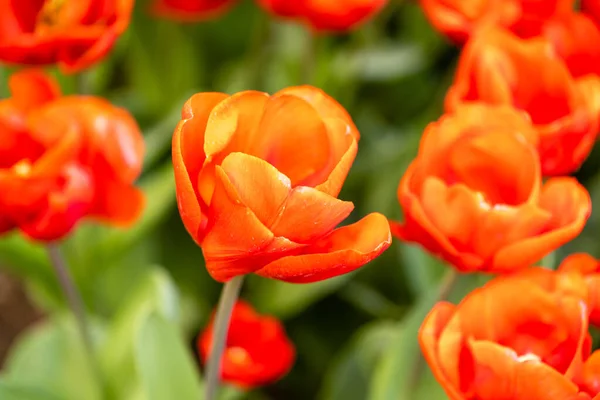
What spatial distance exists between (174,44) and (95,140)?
57 cm

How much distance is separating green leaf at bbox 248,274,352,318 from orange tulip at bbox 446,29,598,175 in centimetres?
32

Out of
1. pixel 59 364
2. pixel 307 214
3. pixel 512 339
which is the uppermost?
pixel 307 214

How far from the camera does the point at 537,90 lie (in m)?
0.49

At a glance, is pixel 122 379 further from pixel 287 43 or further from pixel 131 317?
pixel 287 43

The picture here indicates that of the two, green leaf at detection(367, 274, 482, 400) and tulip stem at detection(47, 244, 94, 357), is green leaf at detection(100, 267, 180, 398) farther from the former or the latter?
green leaf at detection(367, 274, 482, 400)

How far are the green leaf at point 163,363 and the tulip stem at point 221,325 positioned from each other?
9 cm

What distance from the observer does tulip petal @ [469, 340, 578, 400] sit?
0.32 metres

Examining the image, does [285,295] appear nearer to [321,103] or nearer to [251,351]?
[251,351]

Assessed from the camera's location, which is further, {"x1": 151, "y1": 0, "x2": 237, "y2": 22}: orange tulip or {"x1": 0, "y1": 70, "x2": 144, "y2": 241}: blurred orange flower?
{"x1": 151, "y1": 0, "x2": 237, "y2": 22}: orange tulip

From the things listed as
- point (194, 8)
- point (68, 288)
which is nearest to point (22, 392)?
point (68, 288)

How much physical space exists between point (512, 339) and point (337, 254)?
135mm

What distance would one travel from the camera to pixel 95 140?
461 millimetres

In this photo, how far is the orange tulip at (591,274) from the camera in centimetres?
37

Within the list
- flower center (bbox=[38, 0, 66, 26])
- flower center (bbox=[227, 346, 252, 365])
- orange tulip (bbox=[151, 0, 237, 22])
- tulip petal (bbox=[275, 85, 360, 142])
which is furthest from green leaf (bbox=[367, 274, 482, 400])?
orange tulip (bbox=[151, 0, 237, 22])
